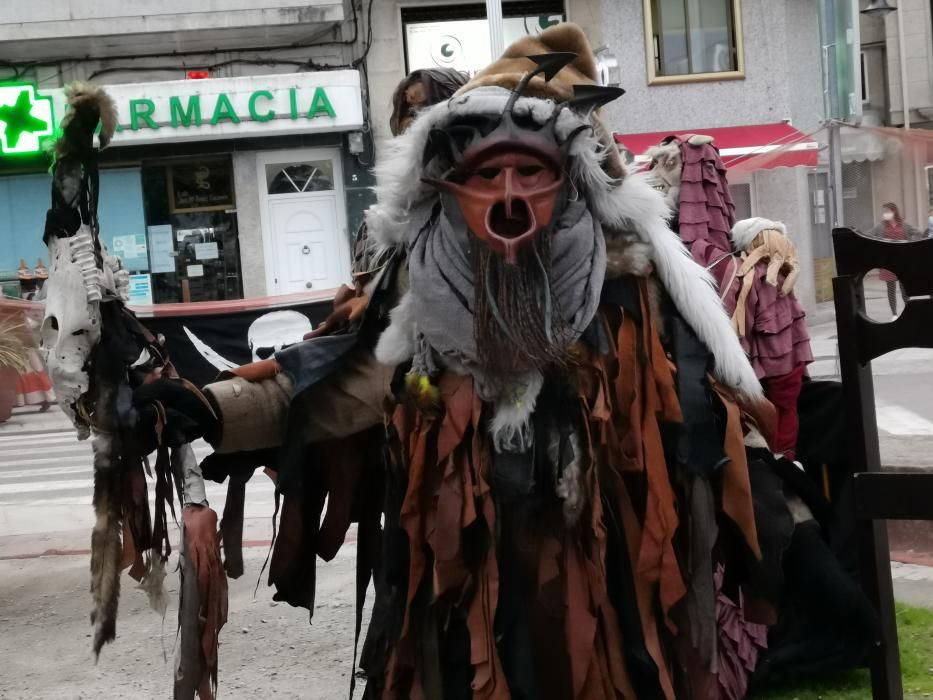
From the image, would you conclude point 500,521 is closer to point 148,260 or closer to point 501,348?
point 501,348

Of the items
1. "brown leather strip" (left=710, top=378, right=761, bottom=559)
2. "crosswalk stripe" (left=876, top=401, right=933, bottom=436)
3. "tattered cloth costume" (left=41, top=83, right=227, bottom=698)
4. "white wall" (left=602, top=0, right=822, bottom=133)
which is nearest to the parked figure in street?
"crosswalk stripe" (left=876, top=401, right=933, bottom=436)

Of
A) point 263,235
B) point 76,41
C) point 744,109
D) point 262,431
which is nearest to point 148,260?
point 263,235

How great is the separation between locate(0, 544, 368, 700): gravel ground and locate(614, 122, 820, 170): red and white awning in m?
8.56

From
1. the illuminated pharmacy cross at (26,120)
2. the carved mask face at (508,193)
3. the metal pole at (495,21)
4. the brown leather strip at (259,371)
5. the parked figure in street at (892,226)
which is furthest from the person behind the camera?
the illuminated pharmacy cross at (26,120)

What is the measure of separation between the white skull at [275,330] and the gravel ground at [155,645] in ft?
3.56

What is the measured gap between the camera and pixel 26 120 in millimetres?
13562

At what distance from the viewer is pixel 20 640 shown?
4.68 metres

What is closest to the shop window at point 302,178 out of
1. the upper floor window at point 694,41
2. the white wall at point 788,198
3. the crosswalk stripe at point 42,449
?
the upper floor window at point 694,41

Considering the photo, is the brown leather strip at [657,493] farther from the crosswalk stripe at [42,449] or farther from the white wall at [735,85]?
the white wall at [735,85]

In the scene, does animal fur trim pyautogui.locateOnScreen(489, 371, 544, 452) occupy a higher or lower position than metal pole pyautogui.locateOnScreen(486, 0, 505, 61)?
lower

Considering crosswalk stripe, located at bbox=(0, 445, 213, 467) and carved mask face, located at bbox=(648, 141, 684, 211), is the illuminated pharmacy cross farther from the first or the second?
carved mask face, located at bbox=(648, 141, 684, 211)

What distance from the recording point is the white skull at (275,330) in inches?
228

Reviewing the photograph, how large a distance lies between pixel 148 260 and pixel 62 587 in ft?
32.2

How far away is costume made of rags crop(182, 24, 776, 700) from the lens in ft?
7.36
